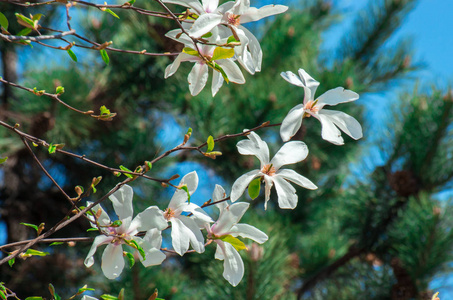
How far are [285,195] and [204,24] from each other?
158mm

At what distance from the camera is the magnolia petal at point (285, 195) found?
1.42 ft

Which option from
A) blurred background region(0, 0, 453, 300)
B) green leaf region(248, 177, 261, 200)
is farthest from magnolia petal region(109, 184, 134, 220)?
blurred background region(0, 0, 453, 300)

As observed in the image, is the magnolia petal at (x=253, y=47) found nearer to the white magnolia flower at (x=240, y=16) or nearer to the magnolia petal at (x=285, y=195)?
the white magnolia flower at (x=240, y=16)

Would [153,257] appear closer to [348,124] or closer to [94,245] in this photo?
[94,245]

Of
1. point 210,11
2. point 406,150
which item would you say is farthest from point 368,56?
point 210,11

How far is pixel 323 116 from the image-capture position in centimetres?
46

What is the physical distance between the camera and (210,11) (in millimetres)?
462

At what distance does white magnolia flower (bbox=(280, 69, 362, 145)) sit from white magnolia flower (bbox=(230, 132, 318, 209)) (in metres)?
0.02

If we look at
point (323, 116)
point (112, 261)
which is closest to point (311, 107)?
point (323, 116)

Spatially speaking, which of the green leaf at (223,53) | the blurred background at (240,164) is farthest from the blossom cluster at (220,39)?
the blurred background at (240,164)

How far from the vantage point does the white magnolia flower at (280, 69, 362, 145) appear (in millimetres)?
437

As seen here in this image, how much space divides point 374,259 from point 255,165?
15.3 inches

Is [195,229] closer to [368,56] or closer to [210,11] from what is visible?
[210,11]

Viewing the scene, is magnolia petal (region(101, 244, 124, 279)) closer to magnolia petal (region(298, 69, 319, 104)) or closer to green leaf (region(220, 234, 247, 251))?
green leaf (region(220, 234, 247, 251))
